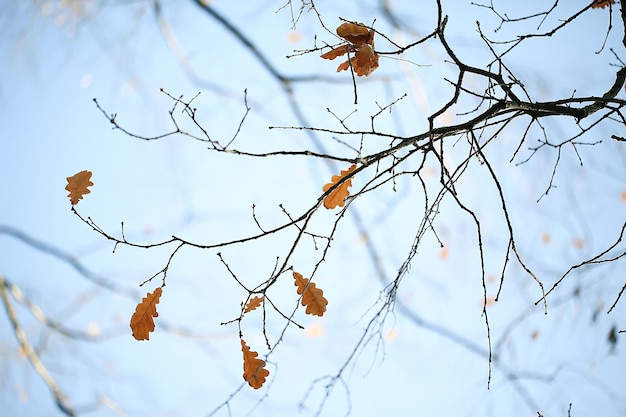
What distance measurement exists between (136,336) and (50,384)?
3.62 metres

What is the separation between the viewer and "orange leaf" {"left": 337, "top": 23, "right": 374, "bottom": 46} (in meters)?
1.75

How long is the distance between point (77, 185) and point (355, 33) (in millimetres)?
1164

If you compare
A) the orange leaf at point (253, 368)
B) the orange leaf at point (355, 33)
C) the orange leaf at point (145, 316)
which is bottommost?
the orange leaf at point (253, 368)

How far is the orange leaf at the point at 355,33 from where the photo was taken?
5.73 feet

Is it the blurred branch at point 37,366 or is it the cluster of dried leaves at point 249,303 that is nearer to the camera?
the cluster of dried leaves at point 249,303

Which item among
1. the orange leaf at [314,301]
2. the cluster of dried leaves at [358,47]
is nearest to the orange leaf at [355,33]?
the cluster of dried leaves at [358,47]

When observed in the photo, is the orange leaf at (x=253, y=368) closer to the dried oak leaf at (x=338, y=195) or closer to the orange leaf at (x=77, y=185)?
the dried oak leaf at (x=338, y=195)

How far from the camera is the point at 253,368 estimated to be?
72.4 inches

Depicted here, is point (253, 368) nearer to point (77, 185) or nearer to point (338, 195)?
point (338, 195)

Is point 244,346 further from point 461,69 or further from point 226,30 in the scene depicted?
point 226,30

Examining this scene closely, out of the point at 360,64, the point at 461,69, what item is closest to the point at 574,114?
the point at 461,69

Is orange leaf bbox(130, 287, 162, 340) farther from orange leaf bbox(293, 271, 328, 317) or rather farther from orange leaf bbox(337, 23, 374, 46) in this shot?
orange leaf bbox(337, 23, 374, 46)

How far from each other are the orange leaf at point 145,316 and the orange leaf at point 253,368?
1.17ft

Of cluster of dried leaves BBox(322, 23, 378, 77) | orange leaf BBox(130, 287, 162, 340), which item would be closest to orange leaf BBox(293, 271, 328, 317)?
orange leaf BBox(130, 287, 162, 340)
